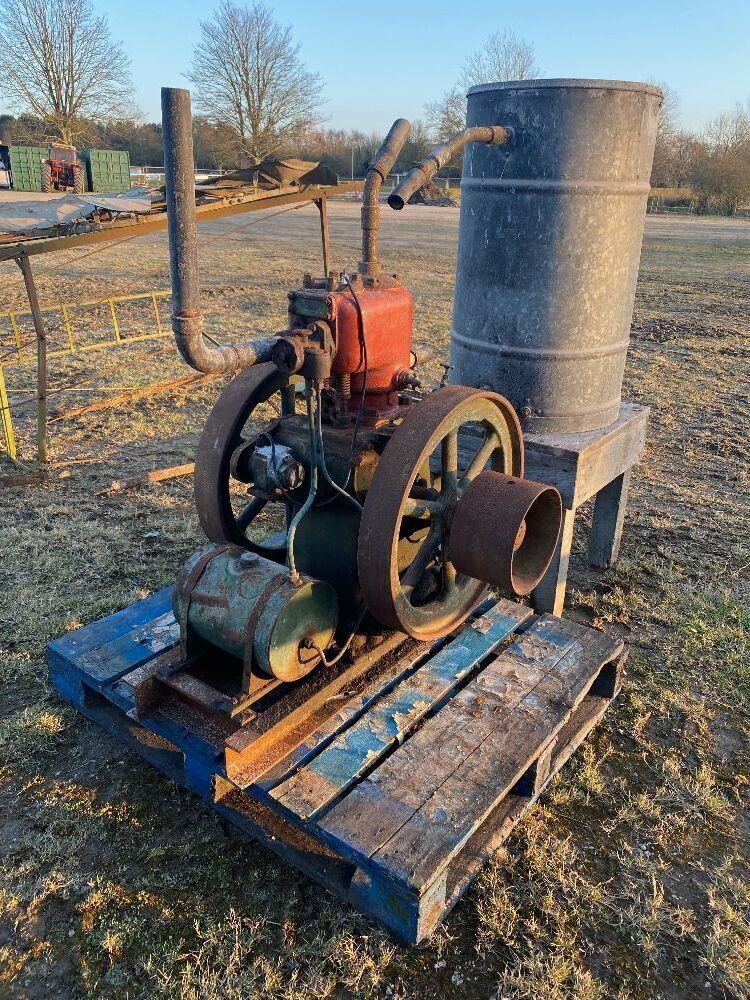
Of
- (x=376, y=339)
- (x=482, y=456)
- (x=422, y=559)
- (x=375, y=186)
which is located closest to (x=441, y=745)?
(x=422, y=559)

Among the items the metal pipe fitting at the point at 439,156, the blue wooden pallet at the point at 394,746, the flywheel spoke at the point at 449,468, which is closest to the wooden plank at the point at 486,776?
the blue wooden pallet at the point at 394,746

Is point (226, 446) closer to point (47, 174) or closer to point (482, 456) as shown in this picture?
point (482, 456)

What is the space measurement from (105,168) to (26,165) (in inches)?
67.3

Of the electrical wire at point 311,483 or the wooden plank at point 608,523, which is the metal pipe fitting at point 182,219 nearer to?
the electrical wire at point 311,483

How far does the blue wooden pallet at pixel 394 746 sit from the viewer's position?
2.03 m

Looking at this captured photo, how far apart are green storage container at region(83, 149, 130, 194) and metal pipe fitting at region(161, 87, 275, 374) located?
16881mm

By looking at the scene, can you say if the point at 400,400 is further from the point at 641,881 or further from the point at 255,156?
the point at 255,156

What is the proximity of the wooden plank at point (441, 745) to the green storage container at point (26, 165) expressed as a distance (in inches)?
702

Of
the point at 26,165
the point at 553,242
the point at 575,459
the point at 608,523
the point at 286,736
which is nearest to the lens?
the point at 286,736

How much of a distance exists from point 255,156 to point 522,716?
31.5m

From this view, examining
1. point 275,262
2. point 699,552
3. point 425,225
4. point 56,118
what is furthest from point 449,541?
point 56,118

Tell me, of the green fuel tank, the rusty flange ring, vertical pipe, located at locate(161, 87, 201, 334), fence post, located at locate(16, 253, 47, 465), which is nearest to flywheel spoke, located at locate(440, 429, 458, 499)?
the rusty flange ring

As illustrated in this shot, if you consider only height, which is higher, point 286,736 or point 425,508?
point 425,508

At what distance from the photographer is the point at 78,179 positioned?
669 inches
